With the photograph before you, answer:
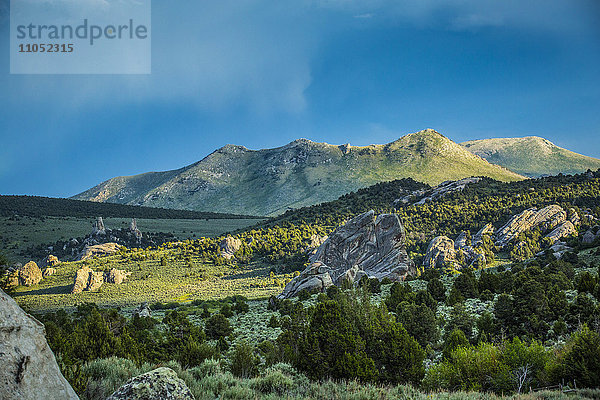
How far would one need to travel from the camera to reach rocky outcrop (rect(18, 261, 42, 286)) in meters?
57.0

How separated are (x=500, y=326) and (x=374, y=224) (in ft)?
91.9

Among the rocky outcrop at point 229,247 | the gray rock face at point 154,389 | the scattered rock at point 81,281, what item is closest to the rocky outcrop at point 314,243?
the rocky outcrop at point 229,247

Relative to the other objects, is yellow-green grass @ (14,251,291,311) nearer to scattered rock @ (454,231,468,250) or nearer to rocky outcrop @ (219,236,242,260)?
rocky outcrop @ (219,236,242,260)

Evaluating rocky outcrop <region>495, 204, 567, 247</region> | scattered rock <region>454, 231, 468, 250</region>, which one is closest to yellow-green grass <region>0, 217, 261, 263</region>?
scattered rock <region>454, 231, 468, 250</region>

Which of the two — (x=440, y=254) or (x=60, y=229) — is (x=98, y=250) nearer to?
(x=60, y=229)

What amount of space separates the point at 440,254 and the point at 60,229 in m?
93.8

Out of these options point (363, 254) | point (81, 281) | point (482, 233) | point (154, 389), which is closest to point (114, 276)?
point (81, 281)

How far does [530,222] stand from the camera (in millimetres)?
53531

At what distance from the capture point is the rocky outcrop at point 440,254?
4988cm

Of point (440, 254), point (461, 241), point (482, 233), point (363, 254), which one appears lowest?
point (440, 254)

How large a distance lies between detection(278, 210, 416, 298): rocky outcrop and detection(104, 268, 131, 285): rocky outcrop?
34017mm

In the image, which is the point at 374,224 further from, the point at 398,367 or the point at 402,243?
the point at 398,367

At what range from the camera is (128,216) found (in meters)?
122

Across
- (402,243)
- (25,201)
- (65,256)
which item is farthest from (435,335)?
(25,201)
